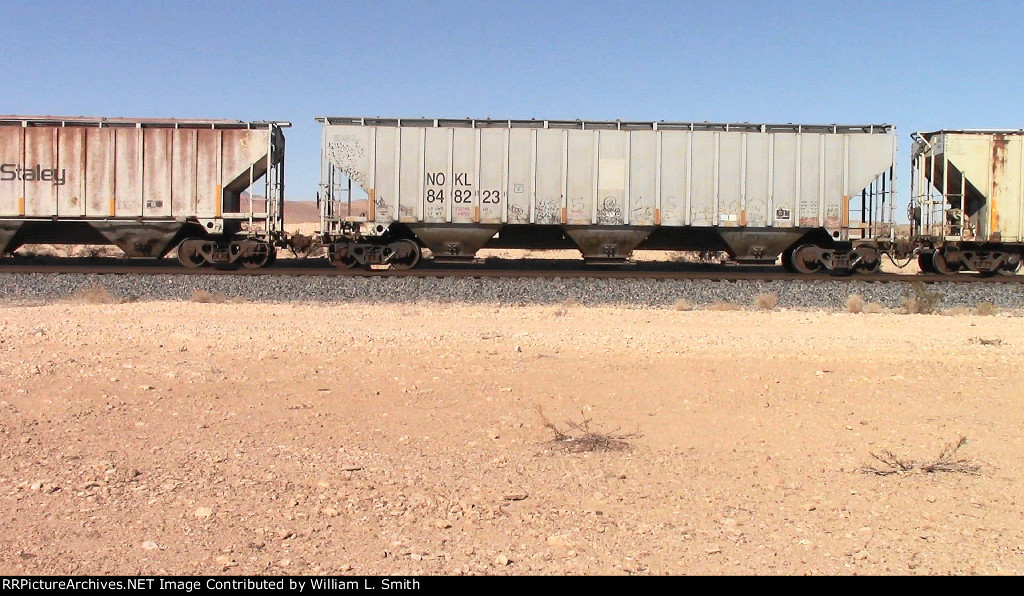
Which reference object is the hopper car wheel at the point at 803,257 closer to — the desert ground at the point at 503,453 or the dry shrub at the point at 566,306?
the dry shrub at the point at 566,306

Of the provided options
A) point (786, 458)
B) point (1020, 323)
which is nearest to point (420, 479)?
point (786, 458)

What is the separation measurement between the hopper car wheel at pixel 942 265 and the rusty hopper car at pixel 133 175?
14.0 meters

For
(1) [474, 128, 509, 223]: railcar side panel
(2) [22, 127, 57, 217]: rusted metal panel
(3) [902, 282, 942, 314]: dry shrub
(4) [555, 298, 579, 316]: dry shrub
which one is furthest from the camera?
(2) [22, 127, 57, 217]: rusted metal panel

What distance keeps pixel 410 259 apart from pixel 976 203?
39.3ft

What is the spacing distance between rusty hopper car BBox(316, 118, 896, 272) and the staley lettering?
217 inches

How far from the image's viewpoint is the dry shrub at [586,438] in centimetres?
562

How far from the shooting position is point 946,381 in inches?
313

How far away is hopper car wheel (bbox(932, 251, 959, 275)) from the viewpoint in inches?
694

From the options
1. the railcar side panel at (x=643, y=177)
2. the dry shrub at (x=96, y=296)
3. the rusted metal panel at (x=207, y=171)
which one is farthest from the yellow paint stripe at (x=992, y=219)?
the dry shrub at (x=96, y=296)

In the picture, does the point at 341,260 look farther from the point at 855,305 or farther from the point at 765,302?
the point at 855,305

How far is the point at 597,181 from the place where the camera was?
17.1 m

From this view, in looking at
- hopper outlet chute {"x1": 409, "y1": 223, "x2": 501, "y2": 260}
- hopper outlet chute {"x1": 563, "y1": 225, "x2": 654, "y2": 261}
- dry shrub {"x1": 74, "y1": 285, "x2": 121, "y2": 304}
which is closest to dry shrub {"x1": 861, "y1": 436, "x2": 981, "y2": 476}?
hopper outlet chute {"x1": 563, "y1": 225, "x2": 654, "y2": 261}

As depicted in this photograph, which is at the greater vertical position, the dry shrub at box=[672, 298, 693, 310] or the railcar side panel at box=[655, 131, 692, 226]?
the railcar side panel at box=[655, 131, 692, 226]

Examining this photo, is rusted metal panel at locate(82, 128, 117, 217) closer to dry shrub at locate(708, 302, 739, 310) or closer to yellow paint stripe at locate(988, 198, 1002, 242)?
dry shrub at locate(708, 302, 739, 310)
